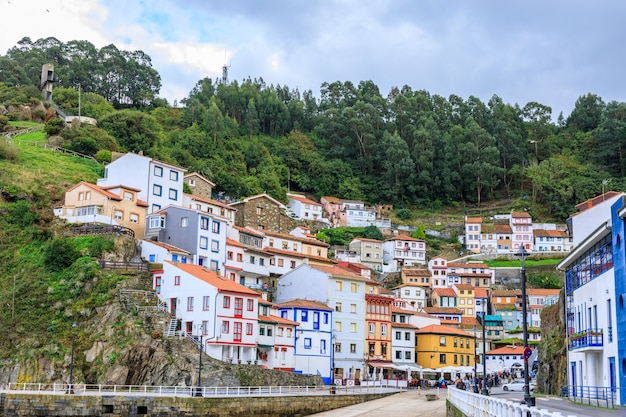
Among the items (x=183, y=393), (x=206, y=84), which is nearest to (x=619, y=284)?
(x=183, y=393)

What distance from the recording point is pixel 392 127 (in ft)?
483

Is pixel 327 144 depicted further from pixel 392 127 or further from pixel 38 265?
pixel 38 265

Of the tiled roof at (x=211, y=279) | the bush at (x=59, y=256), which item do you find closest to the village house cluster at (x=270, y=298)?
the tiled roof at (x=211, y=279)

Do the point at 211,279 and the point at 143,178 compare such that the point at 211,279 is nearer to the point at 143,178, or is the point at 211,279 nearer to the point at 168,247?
the point at 168,247

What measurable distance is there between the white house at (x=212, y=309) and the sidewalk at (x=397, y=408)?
9.38 meters

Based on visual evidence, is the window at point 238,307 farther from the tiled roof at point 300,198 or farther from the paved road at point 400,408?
the tiled roof at point 300,198

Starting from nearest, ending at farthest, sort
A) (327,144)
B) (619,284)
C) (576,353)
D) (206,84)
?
(619,284) → (576,353) → (327,144) → (206,84)

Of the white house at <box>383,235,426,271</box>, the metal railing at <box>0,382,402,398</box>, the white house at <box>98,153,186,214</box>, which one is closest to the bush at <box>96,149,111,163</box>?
the white house at <box>98,153,186,214</box>

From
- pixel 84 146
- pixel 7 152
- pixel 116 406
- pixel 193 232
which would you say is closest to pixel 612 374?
pixel 116 406

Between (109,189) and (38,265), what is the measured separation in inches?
418

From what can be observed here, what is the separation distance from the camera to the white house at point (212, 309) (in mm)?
52156

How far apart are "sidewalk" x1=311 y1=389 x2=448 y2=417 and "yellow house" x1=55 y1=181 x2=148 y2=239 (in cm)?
2745

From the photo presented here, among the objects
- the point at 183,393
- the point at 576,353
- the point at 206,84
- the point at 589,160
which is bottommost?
the point at 183,393

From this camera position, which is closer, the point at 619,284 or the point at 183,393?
the point at 619,284
